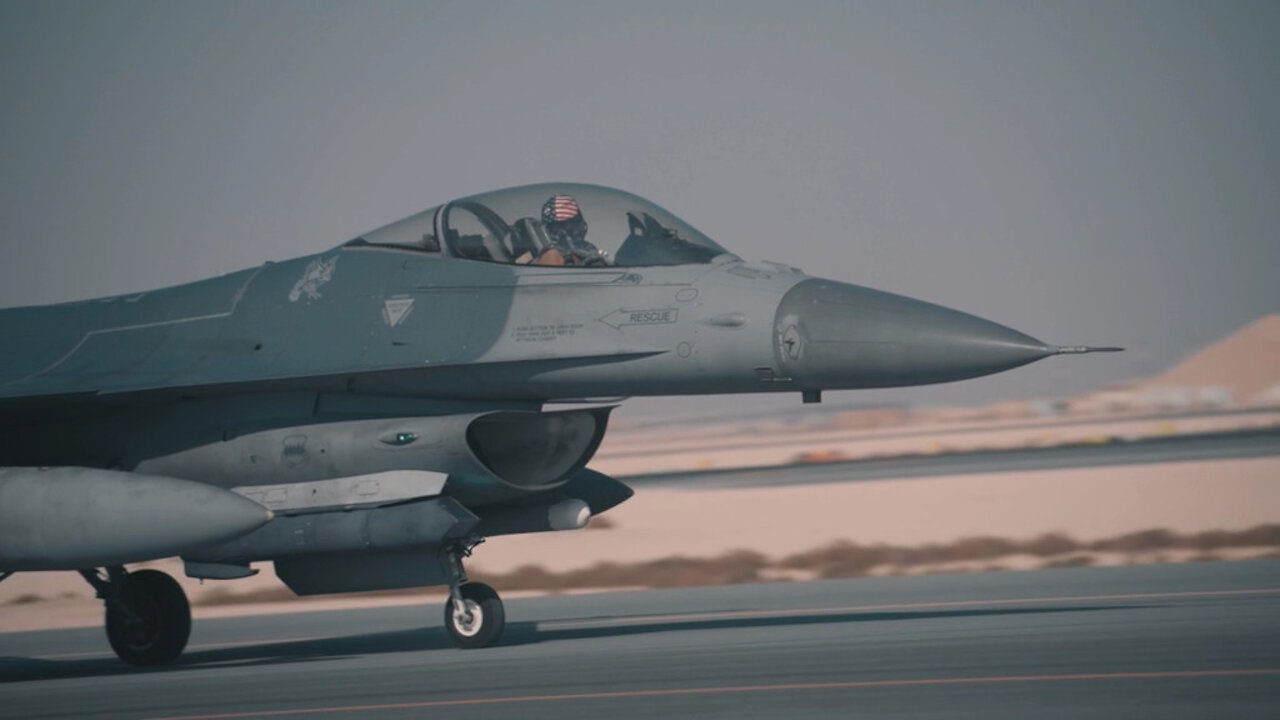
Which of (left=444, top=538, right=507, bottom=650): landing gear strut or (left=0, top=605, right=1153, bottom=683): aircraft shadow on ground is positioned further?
(left=0, top=605, right=1153, bottom=683): aircraft shadow on ground

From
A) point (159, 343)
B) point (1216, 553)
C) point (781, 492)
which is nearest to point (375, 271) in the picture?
point (159, 343)

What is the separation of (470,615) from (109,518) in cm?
265

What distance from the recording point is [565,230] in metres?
12.3

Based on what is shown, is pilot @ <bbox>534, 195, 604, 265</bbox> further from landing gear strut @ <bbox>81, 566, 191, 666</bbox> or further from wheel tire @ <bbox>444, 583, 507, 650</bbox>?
landing gear strut @ <bbox>81, 566, 191, 666</bbox>

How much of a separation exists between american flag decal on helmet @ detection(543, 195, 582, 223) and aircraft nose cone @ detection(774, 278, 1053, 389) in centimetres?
187

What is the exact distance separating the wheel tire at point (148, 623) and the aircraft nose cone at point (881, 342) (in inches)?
218

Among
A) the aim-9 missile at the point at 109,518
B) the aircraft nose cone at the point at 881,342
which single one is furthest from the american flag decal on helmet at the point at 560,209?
the aim-9 missile at the point at 109,518

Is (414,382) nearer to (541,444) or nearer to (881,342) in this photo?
(541,444)

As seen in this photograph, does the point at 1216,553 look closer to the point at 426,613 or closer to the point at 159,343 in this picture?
the point at 426,613

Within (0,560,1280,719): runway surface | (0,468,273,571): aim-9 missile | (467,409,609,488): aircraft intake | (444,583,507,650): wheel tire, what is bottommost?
(0,560,1280,719): runway surface

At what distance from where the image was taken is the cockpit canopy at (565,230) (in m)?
12.1

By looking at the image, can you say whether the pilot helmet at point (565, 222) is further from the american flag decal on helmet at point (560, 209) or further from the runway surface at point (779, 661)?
the runway surface at point (779, 661)

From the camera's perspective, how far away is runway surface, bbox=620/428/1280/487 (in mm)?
39344

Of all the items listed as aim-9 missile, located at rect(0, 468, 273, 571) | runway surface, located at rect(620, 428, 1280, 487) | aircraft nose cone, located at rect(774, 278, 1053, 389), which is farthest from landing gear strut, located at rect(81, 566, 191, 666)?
runway surface, located at rect(620, 428, 1280, 487)
